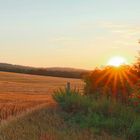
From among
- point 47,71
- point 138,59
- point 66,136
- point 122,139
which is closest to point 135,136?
point 122,139

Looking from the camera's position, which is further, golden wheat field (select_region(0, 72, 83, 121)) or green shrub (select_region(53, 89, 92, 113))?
golden wheat field (select_region(0, 72, 83, 121))

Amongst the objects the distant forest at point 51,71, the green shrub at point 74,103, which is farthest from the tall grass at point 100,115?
the distant forest at point 51,71

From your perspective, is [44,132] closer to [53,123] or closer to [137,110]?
[53,123]

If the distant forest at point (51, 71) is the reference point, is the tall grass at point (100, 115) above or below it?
below

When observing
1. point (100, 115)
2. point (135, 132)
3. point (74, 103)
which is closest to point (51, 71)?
point (74, 103)

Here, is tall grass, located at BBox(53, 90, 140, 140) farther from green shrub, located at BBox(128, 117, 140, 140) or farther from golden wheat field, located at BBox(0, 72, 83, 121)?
golden wheat field, located at BBox(0, 72, 83, 121)

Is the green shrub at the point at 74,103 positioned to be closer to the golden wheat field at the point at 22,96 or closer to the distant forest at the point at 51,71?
the golden wheat field at the point at 22,96

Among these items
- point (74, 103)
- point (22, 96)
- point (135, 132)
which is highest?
point (74, 103)

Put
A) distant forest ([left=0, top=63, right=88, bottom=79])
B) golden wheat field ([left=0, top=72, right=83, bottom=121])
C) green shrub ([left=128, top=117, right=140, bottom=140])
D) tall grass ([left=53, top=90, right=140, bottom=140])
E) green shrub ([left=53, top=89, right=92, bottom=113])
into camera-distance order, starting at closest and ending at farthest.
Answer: green shrub ([left=128, top=117, right=140, bottom=140])
tall grass ([left=53, top=90, right=140, bottom=140])
green shrub ([left=53, top=89, right=92, bottom=113])
golden wheat field ([left=0, top=72, right=83, bottom=121])
distant forest ([left=0, top=63, right=88, bottom=79])

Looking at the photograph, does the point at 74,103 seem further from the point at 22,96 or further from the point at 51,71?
the point at 51,71

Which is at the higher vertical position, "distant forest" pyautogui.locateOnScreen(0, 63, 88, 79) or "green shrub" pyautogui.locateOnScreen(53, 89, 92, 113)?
"distant forest" pyautogui.locateOnScreen(0, 63, 88, 79)

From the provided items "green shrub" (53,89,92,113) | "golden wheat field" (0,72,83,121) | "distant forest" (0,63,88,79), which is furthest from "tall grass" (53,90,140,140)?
"distant forest" (0,63,88,79)

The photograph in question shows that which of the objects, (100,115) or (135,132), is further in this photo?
(100,115)

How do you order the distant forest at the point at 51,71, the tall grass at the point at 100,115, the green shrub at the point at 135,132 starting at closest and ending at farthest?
the green shrub at the point at 135,132, the tall grass at the point at 100,115, the distant forest at the point at 51,71
